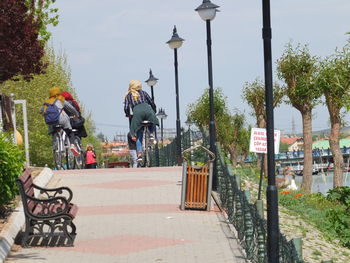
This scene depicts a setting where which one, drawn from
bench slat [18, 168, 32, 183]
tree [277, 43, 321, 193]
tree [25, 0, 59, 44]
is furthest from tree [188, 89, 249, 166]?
bench slat [18, 168, 32, 183]

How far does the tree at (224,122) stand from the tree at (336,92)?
1062 inches

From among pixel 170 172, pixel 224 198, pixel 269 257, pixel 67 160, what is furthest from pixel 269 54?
pixel 67 160

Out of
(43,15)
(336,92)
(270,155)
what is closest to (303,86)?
(336,92)

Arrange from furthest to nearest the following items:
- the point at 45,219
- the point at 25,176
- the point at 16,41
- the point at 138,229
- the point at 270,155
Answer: the point at 16,41
the point at 138,229
the point at 25,176
the point at 45,219
the point at 270,155

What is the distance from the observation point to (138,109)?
911 inches

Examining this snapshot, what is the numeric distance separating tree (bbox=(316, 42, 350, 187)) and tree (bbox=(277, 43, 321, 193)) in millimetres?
1237

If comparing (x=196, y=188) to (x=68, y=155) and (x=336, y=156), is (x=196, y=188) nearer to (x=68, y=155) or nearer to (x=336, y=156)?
(x=68, y=155)

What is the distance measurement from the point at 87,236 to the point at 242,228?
7.90ft

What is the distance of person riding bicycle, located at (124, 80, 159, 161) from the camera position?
76.0 feet

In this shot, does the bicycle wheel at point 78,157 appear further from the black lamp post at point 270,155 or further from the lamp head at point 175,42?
the black lamp post at point 270,155

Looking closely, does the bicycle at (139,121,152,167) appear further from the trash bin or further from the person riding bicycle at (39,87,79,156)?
the trash bin

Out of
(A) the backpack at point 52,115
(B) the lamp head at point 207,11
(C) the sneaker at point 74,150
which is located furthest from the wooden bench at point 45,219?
(C) the sneaker at point 74,150

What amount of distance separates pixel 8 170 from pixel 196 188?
420 centimetres

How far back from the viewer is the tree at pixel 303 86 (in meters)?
54.8
